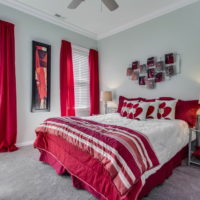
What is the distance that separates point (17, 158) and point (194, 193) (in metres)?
2.66

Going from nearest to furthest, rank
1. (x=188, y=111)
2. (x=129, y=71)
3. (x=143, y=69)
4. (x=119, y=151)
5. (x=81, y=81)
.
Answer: (x=119, y=151) < (x=188, y=111) < (x=143, y=69) < (x=129, y=71) < (x=81, y=81)

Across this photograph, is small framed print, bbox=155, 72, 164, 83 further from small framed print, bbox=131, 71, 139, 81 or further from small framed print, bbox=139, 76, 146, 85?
small framed print, bbox=131, 71, 139, 81

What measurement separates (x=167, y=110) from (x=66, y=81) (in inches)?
96.9

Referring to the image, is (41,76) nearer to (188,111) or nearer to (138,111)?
(138,111)

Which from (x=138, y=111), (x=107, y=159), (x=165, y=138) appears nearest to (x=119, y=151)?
(x=107, y=159)

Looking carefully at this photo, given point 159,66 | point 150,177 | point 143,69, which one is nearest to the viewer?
point 150,177

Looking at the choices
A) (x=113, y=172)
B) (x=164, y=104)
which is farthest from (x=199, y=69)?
(x=113, y=172)

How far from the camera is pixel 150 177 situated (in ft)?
5.30

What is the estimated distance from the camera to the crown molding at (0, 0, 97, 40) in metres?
2.97

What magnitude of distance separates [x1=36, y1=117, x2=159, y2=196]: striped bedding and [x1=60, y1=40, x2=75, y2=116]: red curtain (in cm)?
198

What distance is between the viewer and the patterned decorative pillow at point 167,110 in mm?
2661

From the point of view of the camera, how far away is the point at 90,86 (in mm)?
4449

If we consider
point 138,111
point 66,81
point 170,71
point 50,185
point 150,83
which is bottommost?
point 50,185

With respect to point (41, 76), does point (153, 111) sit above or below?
below
